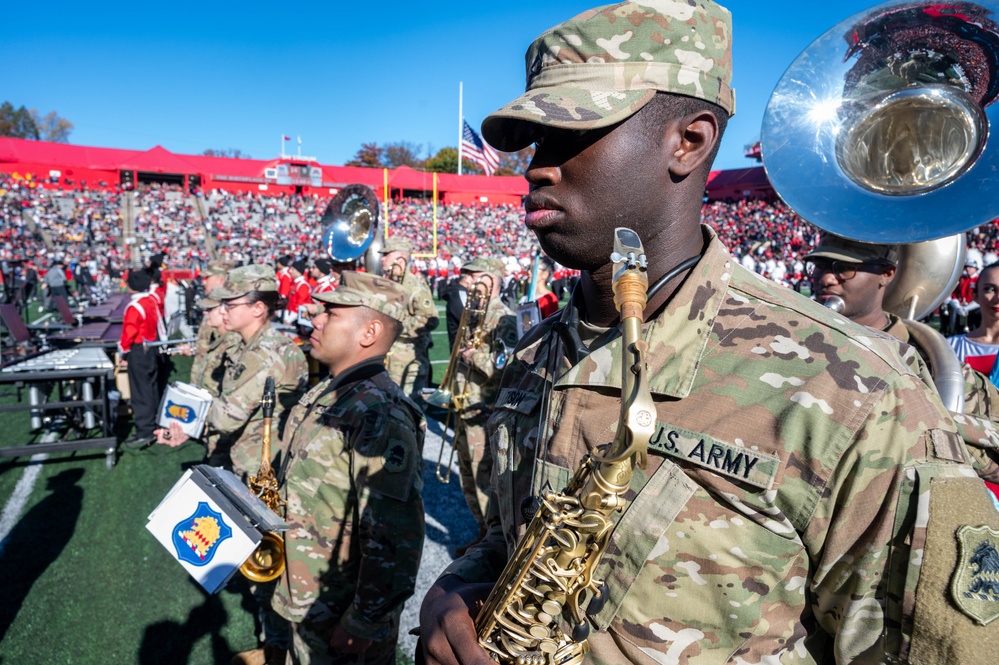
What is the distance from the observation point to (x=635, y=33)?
4.75 ft

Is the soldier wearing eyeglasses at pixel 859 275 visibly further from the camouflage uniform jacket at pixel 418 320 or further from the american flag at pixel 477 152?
the american flag at pixel 477 152

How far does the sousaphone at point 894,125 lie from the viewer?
2383 mm

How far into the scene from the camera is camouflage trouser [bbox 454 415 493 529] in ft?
18.9

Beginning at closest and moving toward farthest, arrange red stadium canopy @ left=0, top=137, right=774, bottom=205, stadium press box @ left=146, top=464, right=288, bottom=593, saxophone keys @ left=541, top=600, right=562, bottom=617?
saxophone keys @ left=541, top=600, right=562, bottom=617 < stadium press box @ left=146, top=464, right=288, bottom=593 < red stadium canopy @ left=0, top=137, right=774, bottom=205

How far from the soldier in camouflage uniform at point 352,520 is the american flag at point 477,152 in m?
17.0

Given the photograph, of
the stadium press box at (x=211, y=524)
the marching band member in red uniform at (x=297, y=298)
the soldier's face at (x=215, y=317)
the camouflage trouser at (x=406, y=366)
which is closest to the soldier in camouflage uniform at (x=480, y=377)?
the camouflage trouser at (x=406, y=366)

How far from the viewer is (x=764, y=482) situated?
1.25m

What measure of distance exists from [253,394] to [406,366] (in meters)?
3.48

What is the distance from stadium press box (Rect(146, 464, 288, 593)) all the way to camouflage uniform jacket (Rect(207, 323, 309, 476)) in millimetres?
1583

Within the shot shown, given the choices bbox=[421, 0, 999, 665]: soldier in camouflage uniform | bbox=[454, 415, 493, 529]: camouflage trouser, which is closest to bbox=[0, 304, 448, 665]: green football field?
bbox=[454, 415, 493, 529]: camouflage trouser

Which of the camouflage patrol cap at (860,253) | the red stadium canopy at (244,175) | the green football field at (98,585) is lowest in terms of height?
the green football field at (98,585)

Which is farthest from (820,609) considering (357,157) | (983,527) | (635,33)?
(357,157)

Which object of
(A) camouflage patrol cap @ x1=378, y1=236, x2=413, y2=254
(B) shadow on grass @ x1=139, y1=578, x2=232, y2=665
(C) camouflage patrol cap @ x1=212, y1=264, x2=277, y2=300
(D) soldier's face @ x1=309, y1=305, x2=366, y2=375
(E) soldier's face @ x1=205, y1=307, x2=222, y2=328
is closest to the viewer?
(D) soldier's face @ x1=309, y1=305, x2=366, y2=375

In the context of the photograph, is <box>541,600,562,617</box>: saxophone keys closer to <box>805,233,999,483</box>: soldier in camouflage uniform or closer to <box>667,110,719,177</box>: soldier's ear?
<box>667,110,719,177</box>: soldier's ear
